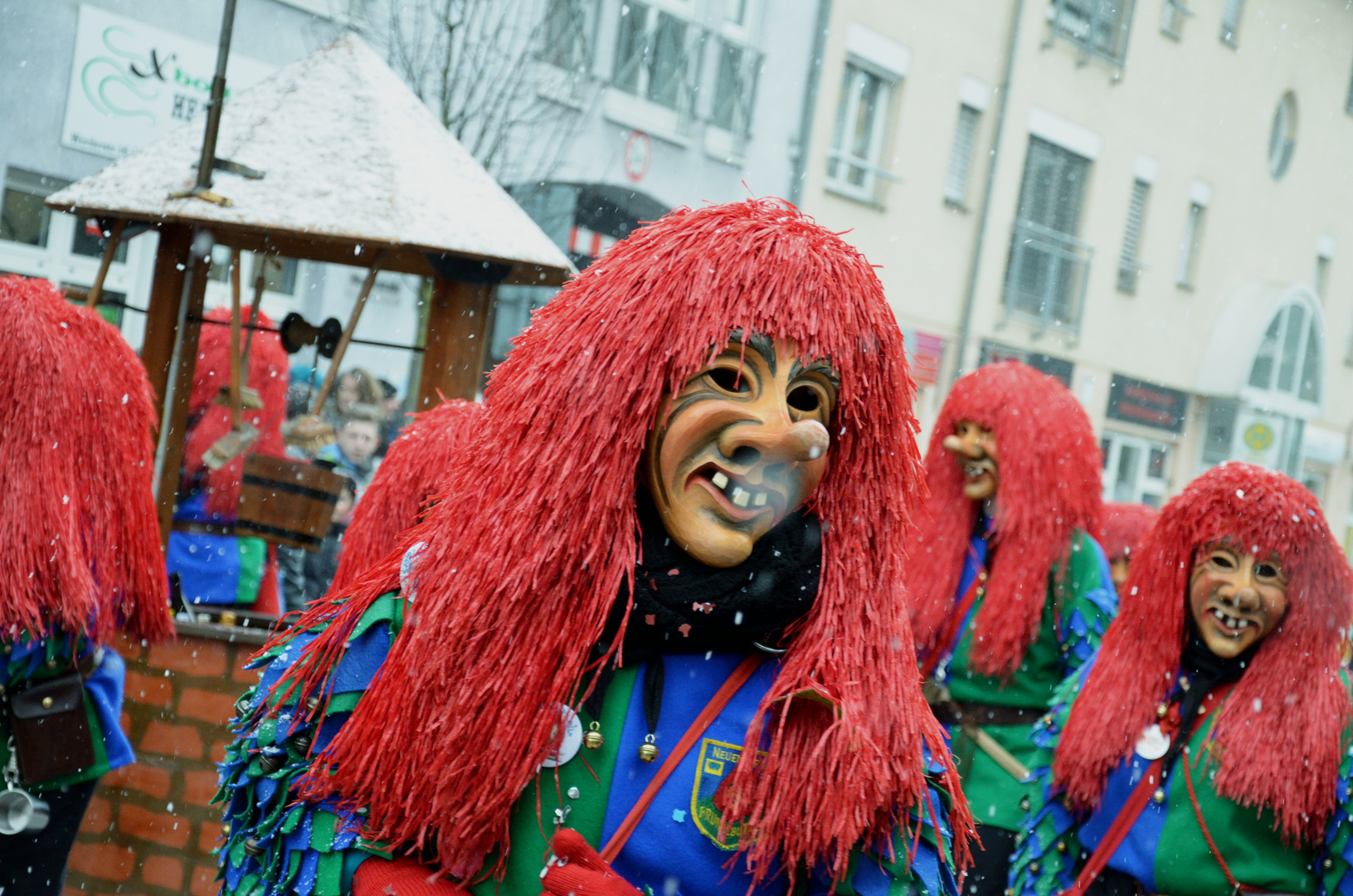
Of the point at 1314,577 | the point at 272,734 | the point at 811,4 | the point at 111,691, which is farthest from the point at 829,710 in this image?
the point at 811,4

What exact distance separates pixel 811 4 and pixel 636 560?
12.3 m

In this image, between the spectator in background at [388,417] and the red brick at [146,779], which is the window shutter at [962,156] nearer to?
the spectator in background at [388,417]

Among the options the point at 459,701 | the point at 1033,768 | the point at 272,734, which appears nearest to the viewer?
the point at 459,701

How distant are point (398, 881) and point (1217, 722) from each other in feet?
7.27

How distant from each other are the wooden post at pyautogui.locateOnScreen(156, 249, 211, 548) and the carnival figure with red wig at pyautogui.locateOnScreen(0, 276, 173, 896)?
51.6 inches

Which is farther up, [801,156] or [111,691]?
[801,156]

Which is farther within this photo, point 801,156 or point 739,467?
point 801,156

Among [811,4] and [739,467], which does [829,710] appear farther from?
[811,4]

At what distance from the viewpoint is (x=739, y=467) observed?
5.72 ft

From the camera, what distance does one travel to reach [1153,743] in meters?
3.26

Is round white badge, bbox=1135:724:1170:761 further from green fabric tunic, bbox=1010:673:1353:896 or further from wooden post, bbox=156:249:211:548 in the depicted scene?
wooden post, bbox=156:249:211:548

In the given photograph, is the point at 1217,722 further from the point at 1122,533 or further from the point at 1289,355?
the point at 1289,355

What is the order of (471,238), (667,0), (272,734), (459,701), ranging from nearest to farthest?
(459,701) < (272,734) < (471,238) < (667,0)

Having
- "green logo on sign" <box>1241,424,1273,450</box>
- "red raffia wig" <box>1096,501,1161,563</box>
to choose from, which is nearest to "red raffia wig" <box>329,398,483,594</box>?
"red raffia wig" <box>1096,501,1161,563</box>
